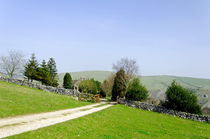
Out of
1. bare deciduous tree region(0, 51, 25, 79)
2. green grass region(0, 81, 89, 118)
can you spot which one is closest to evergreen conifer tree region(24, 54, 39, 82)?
bare deciduous tree region(0, 51, 25, 79)

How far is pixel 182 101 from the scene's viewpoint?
28797 millimetres

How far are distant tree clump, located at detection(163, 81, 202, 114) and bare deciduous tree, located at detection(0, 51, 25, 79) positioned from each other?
50.5 metres

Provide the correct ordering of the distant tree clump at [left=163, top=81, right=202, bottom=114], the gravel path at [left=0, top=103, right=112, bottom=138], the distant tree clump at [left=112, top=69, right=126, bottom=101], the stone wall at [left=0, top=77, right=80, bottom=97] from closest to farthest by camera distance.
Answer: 1. the gravel path at [left=0, top=103, right=112, bottom=138]
2. the distant tree clump at [left=163, top=81, right=202, bottom=114]
3. the stone wall at [left=0, top=77, right=80, bottom=97]
4. the distant tree clump at [left=112, top=69, right=126, bottom=101]

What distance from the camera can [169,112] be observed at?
29.2m

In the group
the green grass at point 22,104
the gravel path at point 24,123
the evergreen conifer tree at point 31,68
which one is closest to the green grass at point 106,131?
the gravel path at point 24,123

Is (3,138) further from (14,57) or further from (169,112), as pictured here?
(14,57)

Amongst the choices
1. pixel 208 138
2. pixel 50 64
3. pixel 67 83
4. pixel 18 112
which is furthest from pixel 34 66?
pixel 208 138

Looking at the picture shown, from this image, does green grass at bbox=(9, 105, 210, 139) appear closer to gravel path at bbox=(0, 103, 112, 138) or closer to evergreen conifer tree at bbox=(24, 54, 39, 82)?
gravel path at bbox=(0, 103, 112, 138)

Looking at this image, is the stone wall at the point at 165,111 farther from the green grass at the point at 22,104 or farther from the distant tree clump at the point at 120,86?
the green grass at the point at 22,104

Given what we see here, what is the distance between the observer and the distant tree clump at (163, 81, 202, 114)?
2867 cm

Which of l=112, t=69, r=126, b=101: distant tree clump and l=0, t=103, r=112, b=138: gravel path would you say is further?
l=112, t=69, r=126, b=101: distant tree clump

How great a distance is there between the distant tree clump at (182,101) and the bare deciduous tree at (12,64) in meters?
50.5

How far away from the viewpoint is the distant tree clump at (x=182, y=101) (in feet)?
94.1

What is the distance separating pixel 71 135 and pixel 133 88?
30.5 meters
